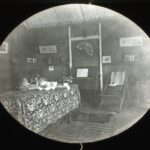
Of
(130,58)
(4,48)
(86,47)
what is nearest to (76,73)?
(86,47)

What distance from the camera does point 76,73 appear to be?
1535 mm

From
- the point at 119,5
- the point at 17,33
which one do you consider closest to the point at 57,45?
the point at 17,33

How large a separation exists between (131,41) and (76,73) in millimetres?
320

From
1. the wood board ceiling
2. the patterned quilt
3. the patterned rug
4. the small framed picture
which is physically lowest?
the patterned rug

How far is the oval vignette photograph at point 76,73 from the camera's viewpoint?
1.51 metres

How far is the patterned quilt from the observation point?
1.54m

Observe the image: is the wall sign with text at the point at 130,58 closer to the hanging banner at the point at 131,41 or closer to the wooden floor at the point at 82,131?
the hanging banner at the point at 131,41

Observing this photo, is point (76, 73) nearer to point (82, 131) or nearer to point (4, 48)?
point (82, 131)

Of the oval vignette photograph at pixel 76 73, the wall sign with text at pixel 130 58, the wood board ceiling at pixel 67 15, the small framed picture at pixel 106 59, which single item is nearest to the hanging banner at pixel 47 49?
the oval vignette photograph at pixel 76 73

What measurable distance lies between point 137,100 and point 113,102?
0.12 meters

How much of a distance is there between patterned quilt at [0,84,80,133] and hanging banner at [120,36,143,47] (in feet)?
1.07

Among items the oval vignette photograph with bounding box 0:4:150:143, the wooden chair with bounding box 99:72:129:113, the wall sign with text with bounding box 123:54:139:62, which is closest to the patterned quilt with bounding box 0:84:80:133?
the oval vignette photograph with bounding box 0:4:150:143

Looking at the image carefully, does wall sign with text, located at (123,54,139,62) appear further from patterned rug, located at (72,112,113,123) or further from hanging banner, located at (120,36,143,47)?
patterned rug, located at (72,112,113,123)

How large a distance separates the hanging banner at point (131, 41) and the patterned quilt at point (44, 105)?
325mm
